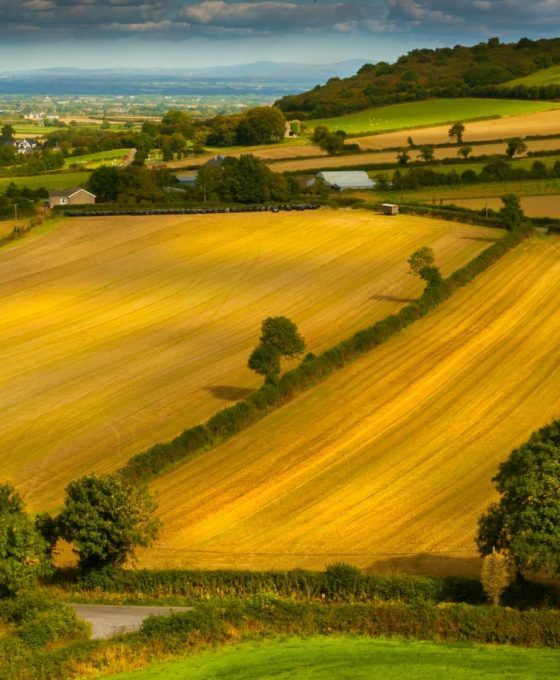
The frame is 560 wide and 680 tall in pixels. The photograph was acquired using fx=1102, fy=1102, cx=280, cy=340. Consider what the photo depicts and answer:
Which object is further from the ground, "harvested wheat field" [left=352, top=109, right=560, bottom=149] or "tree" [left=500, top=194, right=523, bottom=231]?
"harvested wheat field" [left=352, top=109, right=560, bottom=149]

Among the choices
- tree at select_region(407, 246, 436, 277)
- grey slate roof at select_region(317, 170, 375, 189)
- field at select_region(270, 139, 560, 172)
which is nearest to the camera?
tree at select_region(407, 246, 436, 277)

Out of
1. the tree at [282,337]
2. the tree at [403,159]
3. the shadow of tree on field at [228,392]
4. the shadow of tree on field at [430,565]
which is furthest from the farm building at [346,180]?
the shadow of tree on field at [430,565]

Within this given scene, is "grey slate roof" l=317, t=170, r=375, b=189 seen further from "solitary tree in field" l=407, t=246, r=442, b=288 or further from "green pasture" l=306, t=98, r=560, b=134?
"solitary tree in field" l=407, t=246, r=442, b=288

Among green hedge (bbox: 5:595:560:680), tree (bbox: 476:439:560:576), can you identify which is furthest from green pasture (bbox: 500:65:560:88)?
green hedge (bbox: 5:595:560:680)

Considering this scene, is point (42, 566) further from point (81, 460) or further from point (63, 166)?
point (63, 166)

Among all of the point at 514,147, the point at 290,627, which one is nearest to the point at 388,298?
the point at 290,627

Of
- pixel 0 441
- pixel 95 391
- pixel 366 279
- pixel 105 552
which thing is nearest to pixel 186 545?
pixel 105 552

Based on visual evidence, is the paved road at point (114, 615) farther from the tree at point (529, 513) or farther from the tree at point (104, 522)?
the tree at point (529, 513)
